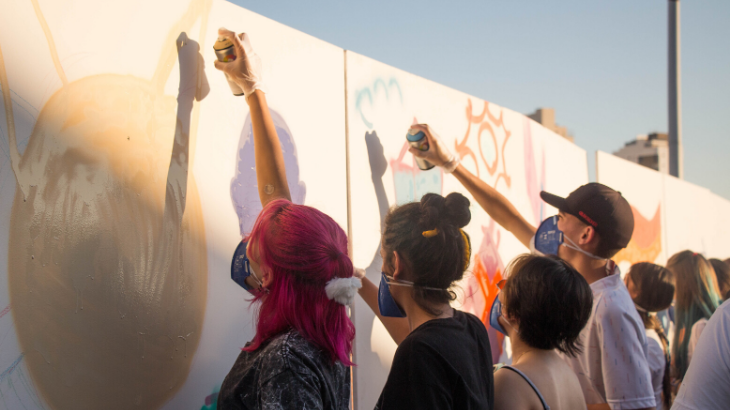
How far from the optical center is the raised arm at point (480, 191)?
2.83 meters

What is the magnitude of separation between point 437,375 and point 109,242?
104 cm

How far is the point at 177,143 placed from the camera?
1.89 m

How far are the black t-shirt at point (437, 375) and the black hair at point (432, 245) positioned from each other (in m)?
0.17

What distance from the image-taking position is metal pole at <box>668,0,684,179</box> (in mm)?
7527

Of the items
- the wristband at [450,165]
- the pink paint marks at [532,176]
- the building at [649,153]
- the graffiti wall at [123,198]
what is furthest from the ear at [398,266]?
the building at [649,153]

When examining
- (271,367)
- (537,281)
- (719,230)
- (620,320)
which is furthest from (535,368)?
(719,230)

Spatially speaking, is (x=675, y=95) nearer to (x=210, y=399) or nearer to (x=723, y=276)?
(x=723, y=276)

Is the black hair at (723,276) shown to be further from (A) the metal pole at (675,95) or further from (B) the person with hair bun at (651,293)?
(A) the metal pole at (675,95)

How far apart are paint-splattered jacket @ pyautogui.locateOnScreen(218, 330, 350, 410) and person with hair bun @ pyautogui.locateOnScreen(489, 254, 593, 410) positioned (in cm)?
59

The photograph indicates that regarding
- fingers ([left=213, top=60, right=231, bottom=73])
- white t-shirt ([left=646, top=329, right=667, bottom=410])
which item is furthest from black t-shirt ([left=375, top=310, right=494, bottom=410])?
white t-shirt ([left=646, top=329, right=667, bottom=410])

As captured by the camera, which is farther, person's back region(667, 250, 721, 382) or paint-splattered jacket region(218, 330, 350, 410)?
person's back region(667, 250, 721, 382)

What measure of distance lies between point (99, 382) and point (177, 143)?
79 centimetres

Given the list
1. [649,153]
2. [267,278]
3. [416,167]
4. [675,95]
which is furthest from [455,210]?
[649,153]

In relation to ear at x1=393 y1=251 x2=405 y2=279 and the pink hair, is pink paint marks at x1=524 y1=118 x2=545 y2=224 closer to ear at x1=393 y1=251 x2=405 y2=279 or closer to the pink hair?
ear at x1=393 y1=251 x2=405 y2=279
